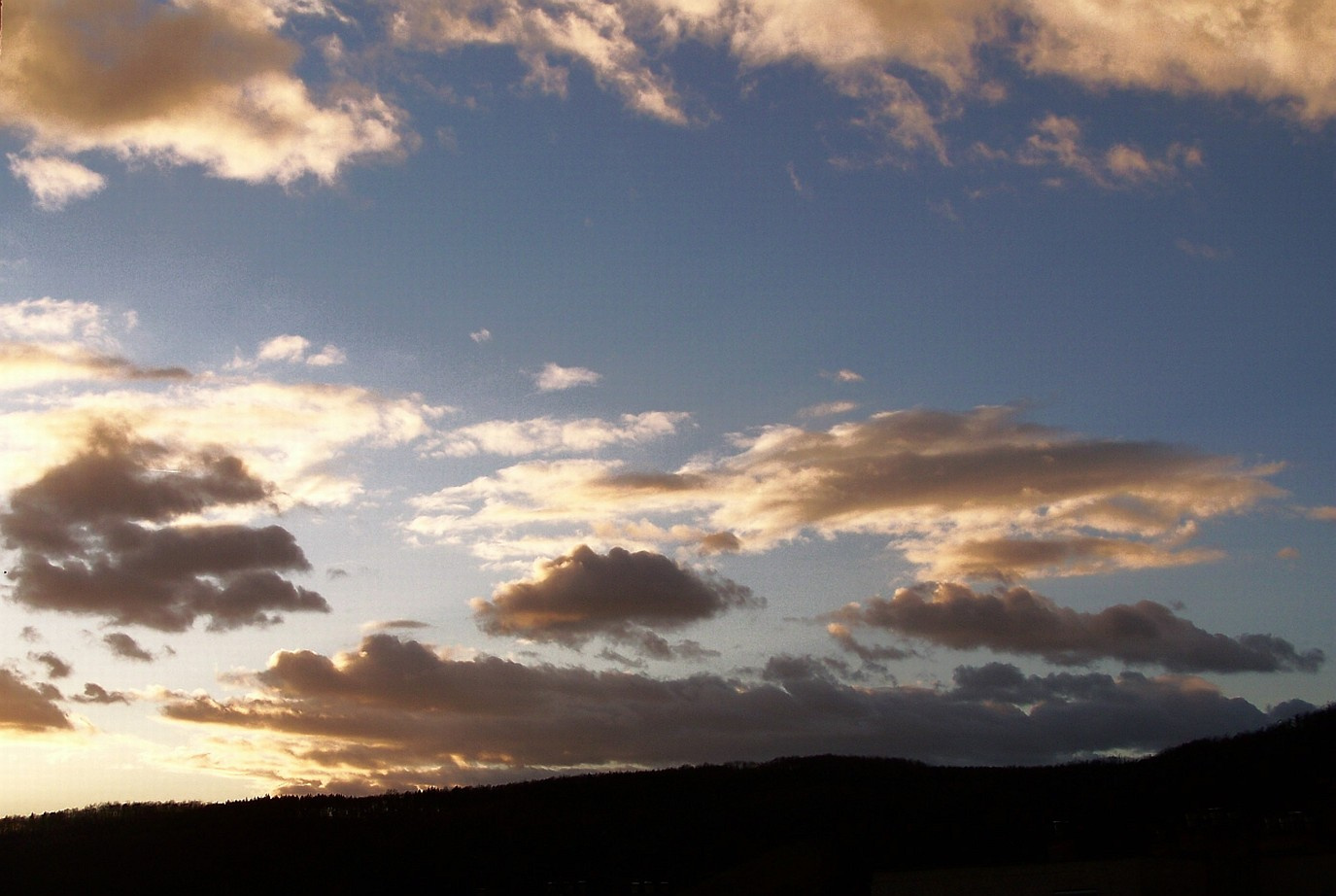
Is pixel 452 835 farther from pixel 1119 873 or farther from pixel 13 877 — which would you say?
pixel 1119 873

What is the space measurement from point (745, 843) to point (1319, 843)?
260 feet

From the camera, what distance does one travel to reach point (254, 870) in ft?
487

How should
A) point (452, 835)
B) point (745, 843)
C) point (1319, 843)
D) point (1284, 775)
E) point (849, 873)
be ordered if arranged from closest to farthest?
point (1319, 843), point (849, 873), point (1284, 775), point (745, 843), point (452, 835)

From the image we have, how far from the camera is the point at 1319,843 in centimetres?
4953

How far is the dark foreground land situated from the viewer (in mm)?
109562

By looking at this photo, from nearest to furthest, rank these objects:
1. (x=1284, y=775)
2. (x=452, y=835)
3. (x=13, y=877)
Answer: (x=1284, y=775) → (x=452, y=835) → (x=13, y=877)

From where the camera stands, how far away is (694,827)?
13350 centimetres

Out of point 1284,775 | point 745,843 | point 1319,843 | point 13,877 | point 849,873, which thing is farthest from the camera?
point 13,877

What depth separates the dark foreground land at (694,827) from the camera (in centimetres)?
10956

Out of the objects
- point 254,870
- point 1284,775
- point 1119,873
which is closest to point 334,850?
point 254,870

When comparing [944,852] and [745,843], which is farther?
[745,843]

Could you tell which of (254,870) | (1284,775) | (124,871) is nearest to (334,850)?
(254,870)

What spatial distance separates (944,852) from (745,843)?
2120 centimetres

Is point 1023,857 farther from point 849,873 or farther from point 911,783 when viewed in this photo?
point 911,783
